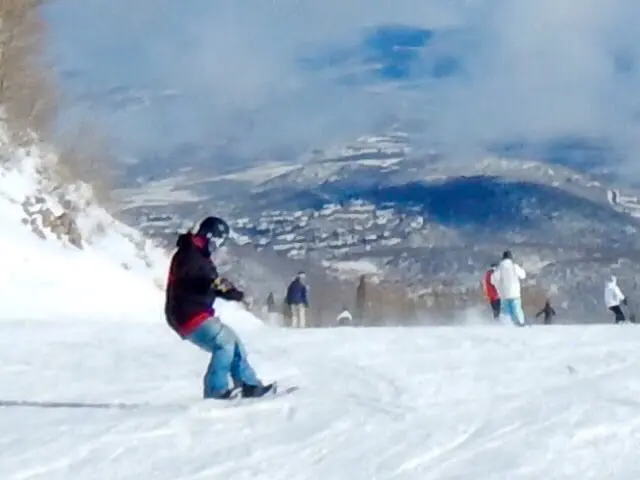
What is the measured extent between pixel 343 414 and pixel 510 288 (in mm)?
12077

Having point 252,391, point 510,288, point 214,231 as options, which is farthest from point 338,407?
point 510,288

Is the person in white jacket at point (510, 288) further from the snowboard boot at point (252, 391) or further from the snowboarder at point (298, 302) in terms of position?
the snowboard boot at point (252, 391)

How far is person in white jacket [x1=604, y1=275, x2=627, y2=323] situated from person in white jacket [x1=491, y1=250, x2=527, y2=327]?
391 cm

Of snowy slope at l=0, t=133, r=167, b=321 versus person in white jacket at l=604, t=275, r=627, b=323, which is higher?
snowy slope at l=0, t=133, r=167, b=321

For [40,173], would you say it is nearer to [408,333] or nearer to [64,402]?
[408,333]

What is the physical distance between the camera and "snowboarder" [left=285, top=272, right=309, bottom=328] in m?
26.1

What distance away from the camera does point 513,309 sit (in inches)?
833

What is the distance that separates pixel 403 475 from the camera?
7465 millimetres

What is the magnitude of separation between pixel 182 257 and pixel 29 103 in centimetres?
2609

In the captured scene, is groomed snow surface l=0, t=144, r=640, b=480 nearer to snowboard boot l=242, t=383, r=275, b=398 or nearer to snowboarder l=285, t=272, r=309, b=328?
snowboard boot l=242, t=383, r=275, b=398

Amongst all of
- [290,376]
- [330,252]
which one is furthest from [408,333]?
[330,252]

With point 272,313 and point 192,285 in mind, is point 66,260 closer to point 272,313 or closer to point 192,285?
point 272,313

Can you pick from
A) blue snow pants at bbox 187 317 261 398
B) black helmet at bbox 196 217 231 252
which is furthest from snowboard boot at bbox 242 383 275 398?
black helmet at bbox 196 217 231 252

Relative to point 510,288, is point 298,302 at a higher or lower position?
higher
